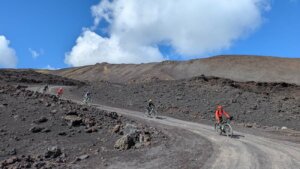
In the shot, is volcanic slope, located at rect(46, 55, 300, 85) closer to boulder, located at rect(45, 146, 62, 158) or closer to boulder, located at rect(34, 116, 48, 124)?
boulder, located at rect(34, 116, 48, 124)

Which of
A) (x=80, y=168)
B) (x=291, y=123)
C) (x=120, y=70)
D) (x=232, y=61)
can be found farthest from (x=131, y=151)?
(x=120, y=70)

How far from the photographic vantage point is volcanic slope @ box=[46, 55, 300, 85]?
85438 millimetres

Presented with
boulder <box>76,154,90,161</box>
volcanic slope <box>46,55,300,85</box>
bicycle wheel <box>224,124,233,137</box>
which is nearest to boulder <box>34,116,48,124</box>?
boulder <box>76,154,90,161</box>

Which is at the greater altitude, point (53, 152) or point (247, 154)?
point (247, 154)

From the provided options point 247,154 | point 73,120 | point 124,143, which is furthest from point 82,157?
point 247,154

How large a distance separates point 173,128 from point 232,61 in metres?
69.5

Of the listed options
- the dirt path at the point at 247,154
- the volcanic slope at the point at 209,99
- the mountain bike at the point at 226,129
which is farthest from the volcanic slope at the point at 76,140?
the volcanic slope at the point at 209,99

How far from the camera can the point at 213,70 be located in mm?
94375

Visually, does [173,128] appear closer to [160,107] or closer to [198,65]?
[160,107]

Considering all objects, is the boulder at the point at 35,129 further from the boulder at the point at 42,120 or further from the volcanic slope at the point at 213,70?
the volcanic slope at the point at 213,70

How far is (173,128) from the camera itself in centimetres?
3027

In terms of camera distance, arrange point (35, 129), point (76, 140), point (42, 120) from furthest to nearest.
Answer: point (42, 120)
point (35, 129)
point (76, 140)

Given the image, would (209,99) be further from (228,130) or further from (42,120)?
(42,120)

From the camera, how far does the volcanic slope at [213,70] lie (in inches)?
3364
